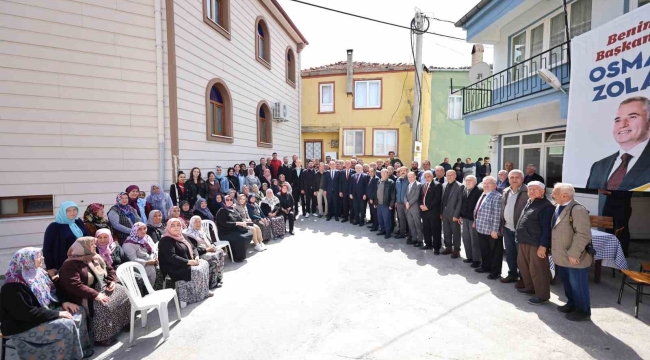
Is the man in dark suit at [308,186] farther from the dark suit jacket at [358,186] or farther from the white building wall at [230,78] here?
the white building wall at [230,78]

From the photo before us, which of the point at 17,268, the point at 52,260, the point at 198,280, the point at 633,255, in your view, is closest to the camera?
the point at 17,268

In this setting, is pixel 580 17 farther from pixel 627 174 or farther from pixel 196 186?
pixel 196 186

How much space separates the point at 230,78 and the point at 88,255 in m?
7.53

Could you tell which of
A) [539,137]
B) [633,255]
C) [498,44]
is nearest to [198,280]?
[633,255]

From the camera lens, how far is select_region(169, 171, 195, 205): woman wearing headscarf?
736 centimetres

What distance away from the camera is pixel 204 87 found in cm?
880

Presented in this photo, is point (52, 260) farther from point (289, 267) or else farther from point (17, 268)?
point (289, 267)

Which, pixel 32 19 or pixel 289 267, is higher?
pixel 32 19

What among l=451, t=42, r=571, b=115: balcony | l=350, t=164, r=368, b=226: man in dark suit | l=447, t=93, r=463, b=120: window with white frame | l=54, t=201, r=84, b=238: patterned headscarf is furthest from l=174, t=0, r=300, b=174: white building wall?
l=447, t=93, r=463, b=120: window with white frame

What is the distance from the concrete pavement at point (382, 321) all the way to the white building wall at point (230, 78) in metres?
4.33

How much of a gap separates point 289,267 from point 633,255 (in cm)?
728

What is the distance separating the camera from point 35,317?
313cm

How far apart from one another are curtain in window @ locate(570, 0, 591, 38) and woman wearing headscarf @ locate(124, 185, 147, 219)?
10415mm

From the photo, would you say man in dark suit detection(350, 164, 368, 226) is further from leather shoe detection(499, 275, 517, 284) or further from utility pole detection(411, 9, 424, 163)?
utility pole detection(411, 9, 424, 163)
